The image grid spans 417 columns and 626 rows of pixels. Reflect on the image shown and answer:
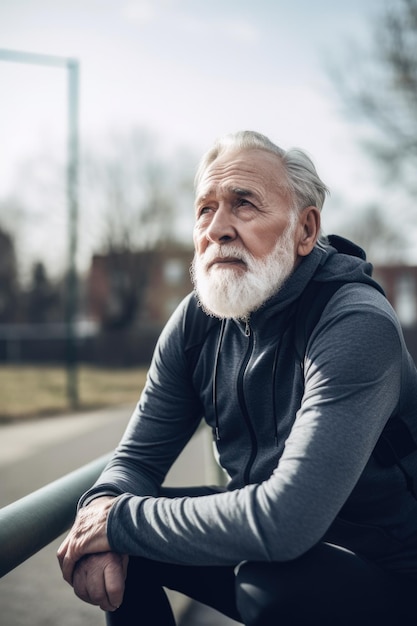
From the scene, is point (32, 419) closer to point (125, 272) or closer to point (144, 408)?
point (144, 408)

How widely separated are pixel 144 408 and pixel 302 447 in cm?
76

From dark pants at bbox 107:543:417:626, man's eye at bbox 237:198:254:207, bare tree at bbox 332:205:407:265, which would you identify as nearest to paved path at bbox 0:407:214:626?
dark pants at bbox 107:543:417:626

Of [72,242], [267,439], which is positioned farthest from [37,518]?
[72,242]

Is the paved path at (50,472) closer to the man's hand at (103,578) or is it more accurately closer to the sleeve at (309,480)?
the man's hand at (103,578)

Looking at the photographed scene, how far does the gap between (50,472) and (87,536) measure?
17.0 ft

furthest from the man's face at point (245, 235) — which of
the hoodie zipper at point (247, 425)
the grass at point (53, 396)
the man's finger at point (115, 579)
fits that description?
the grass at point (53, 396)

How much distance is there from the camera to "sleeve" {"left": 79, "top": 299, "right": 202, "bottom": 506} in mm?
2197

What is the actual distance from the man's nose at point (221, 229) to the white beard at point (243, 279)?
2cm

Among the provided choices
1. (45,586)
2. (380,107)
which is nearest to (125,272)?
(380,107)

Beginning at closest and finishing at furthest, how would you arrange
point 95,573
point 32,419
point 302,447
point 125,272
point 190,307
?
point 302,447, point 95,573, point 190,307, point 32,419, point 125,272

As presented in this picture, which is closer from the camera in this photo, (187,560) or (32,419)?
(187,560)

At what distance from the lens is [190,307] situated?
7.61 feet

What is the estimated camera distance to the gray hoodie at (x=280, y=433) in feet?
5.25

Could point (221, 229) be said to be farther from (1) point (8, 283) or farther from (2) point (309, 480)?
(1) point (8, 283)
